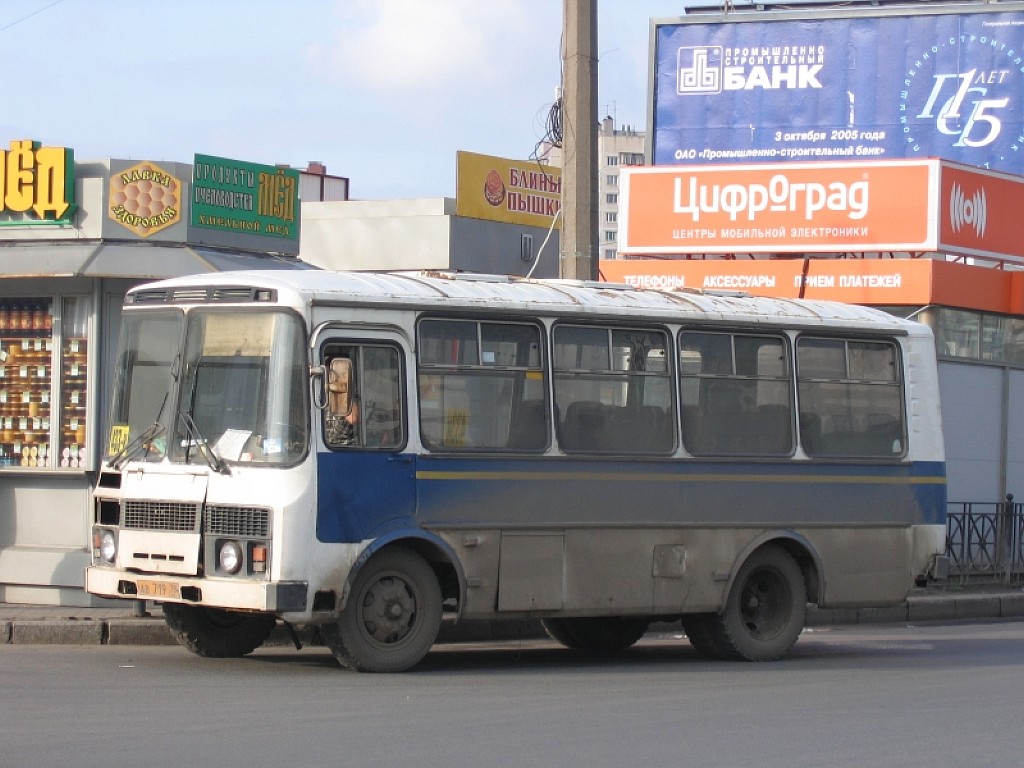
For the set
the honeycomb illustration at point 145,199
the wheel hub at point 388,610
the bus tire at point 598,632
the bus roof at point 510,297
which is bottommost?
the bus tire at point 598,632

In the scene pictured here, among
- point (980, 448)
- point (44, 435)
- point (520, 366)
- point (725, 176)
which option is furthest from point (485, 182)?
point (520, 366)

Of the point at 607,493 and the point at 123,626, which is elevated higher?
the point at 607,493

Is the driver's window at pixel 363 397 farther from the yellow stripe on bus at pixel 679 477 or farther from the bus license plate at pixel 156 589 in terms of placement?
the bus license plate at pixel 156 589

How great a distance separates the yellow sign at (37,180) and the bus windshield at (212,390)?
11.3ft

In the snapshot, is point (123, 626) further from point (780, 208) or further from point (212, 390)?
point (780, 208)

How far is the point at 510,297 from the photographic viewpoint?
39.5ft

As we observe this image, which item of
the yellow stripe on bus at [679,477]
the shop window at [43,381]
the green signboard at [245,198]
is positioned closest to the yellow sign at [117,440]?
the yellow stripe on bus at [679,477]

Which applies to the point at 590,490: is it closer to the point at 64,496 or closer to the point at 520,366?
the point at 520,366

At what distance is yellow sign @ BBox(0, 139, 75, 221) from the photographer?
48.3 feet

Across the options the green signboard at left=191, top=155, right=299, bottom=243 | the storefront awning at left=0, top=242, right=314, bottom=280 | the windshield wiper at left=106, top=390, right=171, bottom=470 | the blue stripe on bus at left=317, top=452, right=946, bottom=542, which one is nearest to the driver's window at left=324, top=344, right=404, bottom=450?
the blue stripe on bus at left=317, top=452, right=946, bottom=542

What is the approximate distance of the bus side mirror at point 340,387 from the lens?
35.8 feet

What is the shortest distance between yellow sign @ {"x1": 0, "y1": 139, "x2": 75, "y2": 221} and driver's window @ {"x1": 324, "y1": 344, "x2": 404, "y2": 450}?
4.87 meters

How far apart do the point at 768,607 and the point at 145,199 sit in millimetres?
6768

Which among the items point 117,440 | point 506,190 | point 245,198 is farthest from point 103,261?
point 506,190
